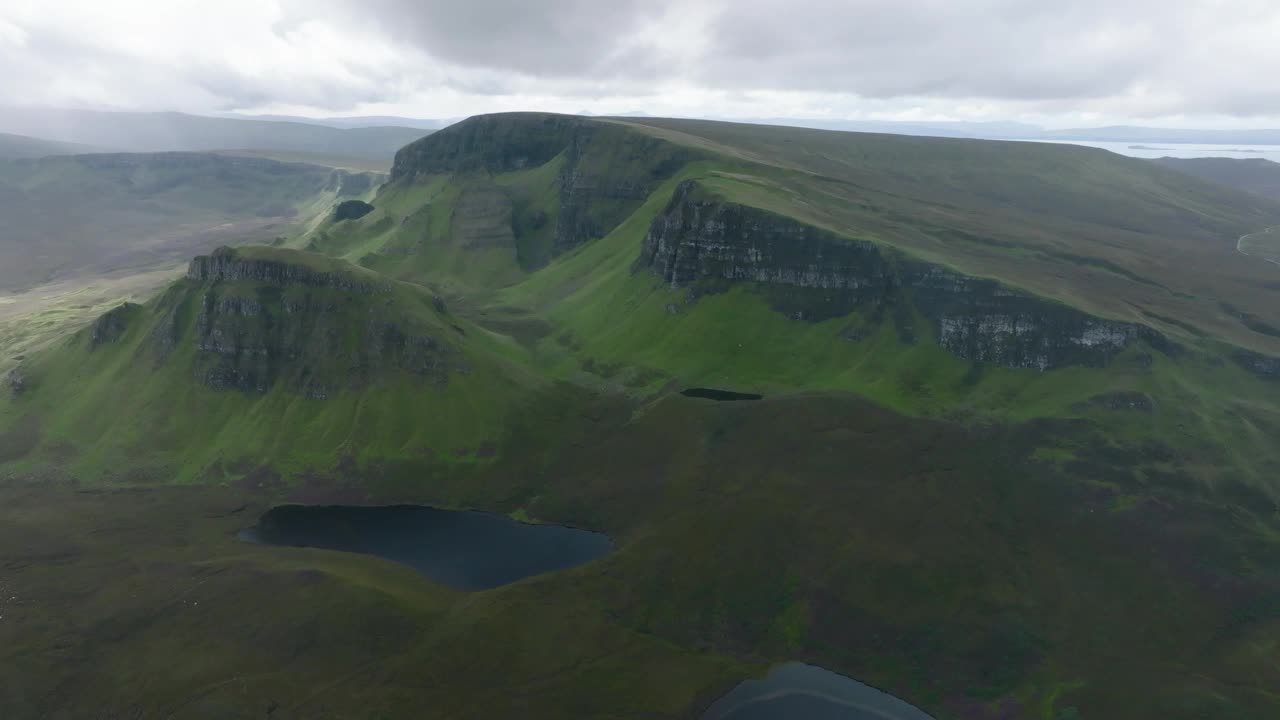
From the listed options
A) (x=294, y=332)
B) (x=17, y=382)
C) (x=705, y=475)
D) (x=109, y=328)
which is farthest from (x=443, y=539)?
(x=17, y=382)

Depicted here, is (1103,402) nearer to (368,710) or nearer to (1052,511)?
(1052,511)

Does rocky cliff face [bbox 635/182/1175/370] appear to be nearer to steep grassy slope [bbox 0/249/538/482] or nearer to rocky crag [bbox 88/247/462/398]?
steep grassy slope [bbox 0/249/538/482]

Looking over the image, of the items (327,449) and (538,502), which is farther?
(327,449)

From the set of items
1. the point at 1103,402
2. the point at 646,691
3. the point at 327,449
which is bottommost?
the point at 646,691

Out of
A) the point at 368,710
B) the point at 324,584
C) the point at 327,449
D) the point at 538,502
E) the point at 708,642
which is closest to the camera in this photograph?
the point at 368,710

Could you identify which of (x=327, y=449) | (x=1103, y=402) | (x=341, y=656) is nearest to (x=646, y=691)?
(x=341, y=656)

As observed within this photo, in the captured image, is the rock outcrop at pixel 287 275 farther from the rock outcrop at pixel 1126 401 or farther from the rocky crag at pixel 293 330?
the rock outcrop at pixel 1126 401
